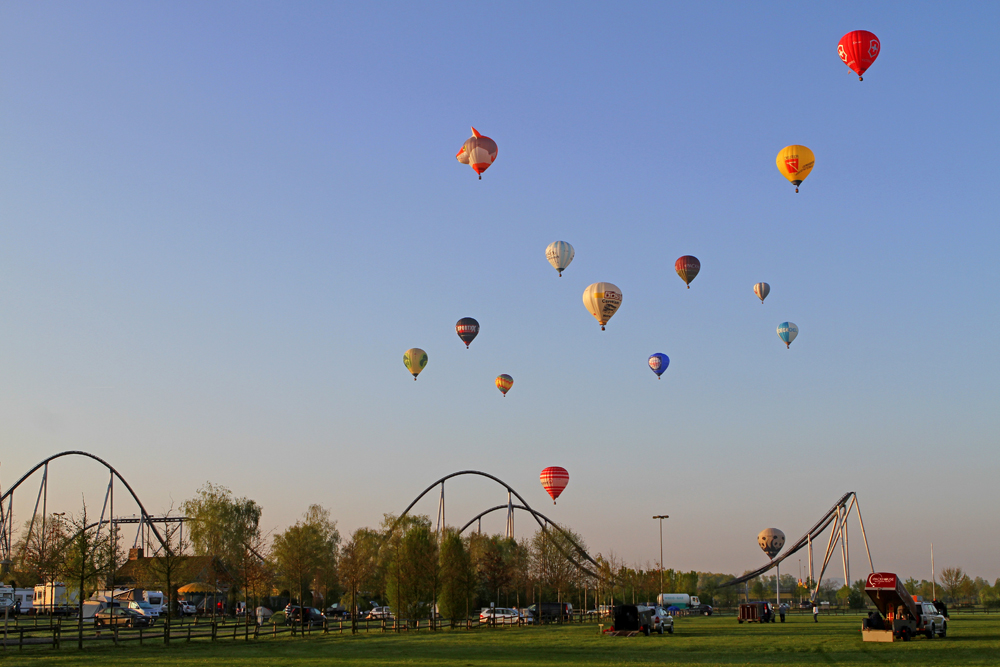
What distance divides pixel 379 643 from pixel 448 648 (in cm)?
489

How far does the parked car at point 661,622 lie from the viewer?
43.8 meters

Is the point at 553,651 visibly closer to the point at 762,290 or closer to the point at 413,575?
the point at 413,575

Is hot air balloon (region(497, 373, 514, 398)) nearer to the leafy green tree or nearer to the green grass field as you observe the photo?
the leafy green tree

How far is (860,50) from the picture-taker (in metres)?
44.6

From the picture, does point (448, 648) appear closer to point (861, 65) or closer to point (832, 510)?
point (861, 65)

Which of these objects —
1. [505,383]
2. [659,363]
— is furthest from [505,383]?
[659,363]

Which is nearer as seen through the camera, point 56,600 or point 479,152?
point 479,152

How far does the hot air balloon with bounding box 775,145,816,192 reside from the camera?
169ft

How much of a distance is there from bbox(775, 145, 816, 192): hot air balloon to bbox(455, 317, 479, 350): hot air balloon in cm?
2587

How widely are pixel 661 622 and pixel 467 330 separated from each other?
29605 millimetres

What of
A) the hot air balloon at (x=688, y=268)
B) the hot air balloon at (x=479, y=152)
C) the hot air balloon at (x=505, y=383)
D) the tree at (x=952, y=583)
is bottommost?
the tree at (x=952, y=583)

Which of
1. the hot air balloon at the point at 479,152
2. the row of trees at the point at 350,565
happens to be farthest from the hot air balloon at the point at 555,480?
the hot air balloon at the point at 479,152

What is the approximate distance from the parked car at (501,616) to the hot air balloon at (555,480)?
14668 millimetres

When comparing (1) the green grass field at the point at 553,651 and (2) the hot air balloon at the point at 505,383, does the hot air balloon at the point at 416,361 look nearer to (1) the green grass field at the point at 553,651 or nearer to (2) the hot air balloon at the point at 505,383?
(2) the hot air balloon at the point at 505,383
